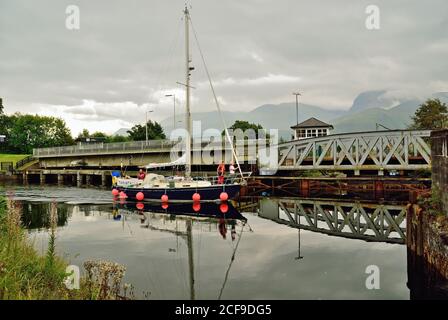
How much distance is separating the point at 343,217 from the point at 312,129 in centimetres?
2914

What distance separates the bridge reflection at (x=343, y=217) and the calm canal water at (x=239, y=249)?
0.24 ft

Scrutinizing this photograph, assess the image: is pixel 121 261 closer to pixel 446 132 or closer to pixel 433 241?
pixel 433 241

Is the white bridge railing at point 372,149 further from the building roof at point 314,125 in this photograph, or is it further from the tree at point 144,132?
the tree at point 144,132

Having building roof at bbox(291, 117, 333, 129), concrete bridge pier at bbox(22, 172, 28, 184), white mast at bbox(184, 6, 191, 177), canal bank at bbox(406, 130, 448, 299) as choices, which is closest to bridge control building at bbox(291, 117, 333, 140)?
building roof at bbox(291, 117, 333, 129)

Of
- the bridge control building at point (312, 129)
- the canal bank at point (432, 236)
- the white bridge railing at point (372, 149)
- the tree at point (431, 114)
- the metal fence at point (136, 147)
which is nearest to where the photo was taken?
the canal bank at point (432, 236)

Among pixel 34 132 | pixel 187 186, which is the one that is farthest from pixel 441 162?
pixel 34 132

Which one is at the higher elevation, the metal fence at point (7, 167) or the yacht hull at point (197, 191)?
the metal fence at point (7, 167)

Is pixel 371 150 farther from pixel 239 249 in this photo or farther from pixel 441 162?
pixel 441 162

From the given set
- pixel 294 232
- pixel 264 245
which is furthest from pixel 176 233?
pixel 294 232

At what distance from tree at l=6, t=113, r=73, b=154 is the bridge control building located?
267ft

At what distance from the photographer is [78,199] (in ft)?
118

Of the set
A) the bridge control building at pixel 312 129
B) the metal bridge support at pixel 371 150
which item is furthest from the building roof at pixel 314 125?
the metal bridge support at pixel 371 150

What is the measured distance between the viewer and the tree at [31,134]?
344ft
